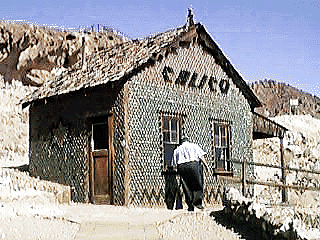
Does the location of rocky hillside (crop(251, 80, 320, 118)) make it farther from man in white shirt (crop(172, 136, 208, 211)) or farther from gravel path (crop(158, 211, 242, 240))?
gravel path (crop(158, 211, 242, 240))

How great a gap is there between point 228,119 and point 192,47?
9.12 ft

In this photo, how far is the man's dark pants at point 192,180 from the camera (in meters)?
11.4

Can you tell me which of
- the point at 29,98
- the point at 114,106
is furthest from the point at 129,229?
the point at 29,98

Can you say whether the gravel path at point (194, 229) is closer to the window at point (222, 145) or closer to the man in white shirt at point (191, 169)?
the man in white shirt at point (191, 169)

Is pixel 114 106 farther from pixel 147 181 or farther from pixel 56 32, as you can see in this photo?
pixel 56 32

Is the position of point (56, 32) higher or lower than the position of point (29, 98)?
higher

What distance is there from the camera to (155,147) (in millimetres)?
13414

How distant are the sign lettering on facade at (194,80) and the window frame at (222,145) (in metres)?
1.22

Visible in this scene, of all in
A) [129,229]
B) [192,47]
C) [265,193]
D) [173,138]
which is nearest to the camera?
[129,229]

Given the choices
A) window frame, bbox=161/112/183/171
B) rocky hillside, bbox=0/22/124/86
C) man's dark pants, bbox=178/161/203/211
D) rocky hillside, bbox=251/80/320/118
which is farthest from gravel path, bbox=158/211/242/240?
rocky hillside, bbox=251/80/320/118

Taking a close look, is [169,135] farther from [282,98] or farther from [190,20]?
[282,98]

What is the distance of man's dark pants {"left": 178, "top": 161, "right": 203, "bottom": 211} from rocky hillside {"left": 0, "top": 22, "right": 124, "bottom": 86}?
21.8 meters

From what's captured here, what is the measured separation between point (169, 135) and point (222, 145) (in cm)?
260

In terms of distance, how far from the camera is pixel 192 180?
37.8 feet
